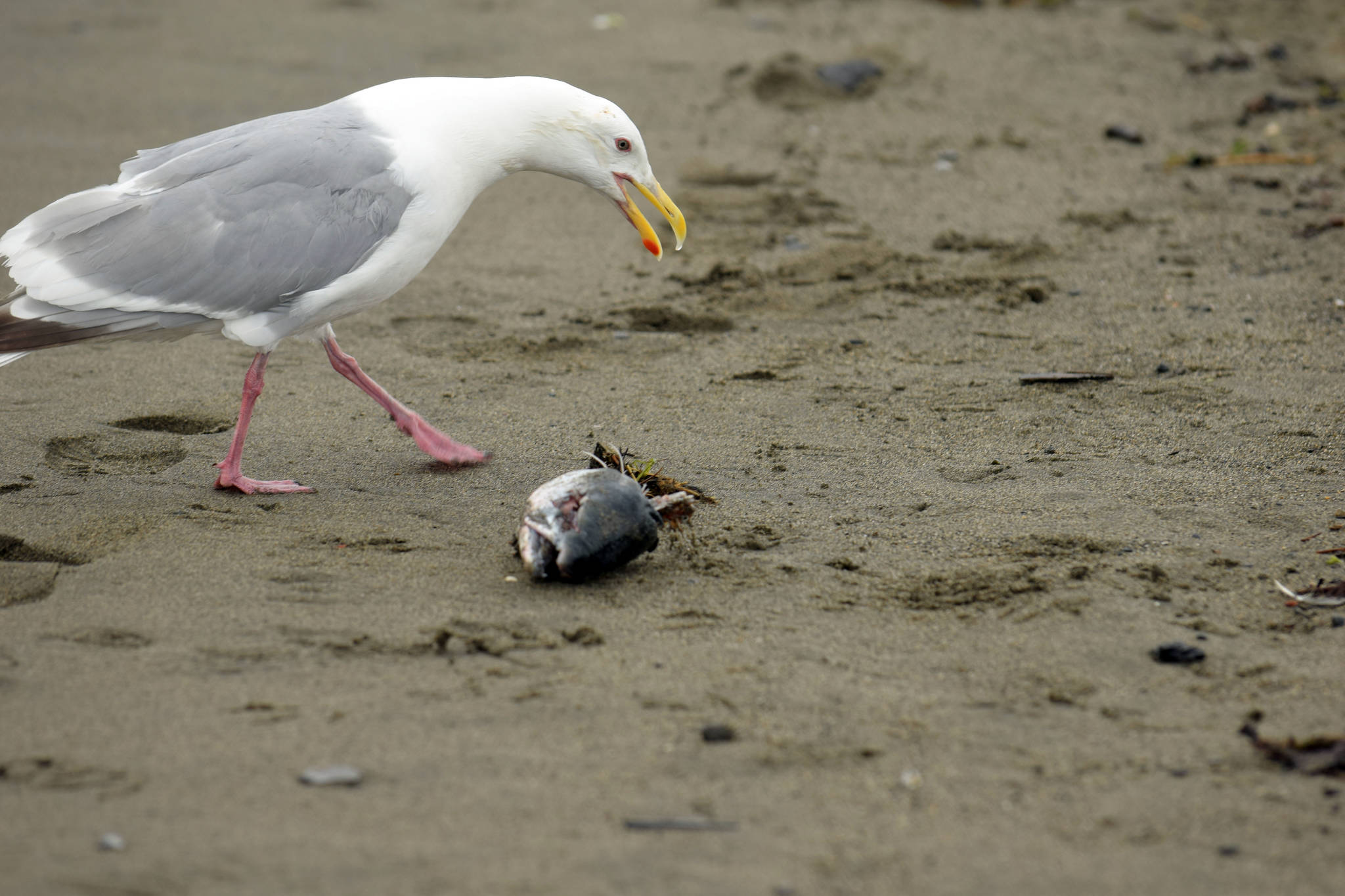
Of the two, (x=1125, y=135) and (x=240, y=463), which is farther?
(x=1125, y=135)

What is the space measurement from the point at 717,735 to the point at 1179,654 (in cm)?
115

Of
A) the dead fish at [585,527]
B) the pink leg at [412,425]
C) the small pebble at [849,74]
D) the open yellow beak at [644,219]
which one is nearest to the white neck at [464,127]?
the open yellow beak at [644,219]

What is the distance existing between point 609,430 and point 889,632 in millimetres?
1636

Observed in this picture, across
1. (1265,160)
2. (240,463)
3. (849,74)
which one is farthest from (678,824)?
(849,74)

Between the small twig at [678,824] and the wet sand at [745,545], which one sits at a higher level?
the wet sand at [745,545]

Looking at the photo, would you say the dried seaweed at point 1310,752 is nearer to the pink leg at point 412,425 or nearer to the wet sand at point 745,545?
the wet sand at point 745,545

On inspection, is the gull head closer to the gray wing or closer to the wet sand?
the gray wing

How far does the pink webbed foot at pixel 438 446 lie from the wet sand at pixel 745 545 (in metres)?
0.06

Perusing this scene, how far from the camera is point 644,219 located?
170 inches

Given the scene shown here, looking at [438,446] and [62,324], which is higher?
[62,324]

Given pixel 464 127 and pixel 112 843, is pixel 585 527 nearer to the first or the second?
pixel 112 843

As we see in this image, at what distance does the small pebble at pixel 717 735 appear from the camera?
266 cm

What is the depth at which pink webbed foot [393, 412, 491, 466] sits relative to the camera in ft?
13.8

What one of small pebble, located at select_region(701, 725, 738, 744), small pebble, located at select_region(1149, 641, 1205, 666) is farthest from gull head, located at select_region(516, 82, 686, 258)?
small pebble, located at select_region(1149, 641, 1205, 666)
